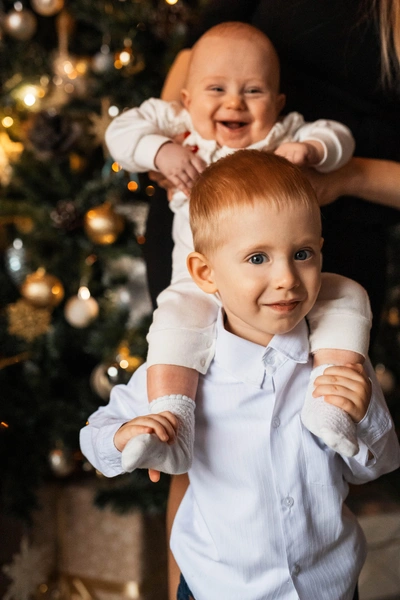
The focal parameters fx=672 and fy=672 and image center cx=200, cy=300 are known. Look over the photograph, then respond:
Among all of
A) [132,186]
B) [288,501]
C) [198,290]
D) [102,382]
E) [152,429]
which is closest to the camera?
[152,429]

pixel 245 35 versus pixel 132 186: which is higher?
pixel 245 35

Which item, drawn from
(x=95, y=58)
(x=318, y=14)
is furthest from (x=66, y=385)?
(x=318, y=14)

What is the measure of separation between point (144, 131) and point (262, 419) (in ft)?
1.86

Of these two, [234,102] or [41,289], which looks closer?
[234,102]

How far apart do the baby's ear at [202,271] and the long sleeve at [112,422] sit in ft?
0.56

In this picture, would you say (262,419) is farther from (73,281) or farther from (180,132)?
(73,281)

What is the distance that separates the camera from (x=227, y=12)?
1342 mm

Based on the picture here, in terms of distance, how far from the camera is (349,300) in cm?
99

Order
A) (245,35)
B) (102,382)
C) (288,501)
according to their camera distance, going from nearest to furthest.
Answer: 1. (288,501)
2. (245,35)
3. (102,382)

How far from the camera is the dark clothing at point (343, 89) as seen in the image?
4.09 ft

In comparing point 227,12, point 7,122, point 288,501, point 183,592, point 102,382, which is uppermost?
point 227,12

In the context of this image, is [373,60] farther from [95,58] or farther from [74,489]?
[74,489]

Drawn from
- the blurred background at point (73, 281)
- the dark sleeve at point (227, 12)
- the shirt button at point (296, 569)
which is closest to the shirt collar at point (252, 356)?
the shirt button at point (296, 569)

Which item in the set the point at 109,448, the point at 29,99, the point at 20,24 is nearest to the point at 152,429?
the point at 109,448
